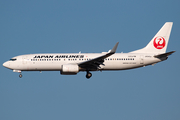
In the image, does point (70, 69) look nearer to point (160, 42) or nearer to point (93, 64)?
point (93, 64)

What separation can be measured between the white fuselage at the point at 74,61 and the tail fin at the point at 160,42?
203 cm

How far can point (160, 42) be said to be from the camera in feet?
151

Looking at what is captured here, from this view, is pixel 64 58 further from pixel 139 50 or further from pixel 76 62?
pixel 139 50

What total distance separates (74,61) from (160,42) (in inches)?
516

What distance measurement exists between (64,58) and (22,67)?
6.08 meters

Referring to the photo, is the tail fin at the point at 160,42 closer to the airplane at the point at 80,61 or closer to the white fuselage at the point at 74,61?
the airplane at the point at 80,61

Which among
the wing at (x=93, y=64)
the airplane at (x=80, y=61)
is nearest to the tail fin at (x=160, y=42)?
the airplane at (x=80, y=61)

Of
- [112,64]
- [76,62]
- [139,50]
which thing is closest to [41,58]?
[76,62]

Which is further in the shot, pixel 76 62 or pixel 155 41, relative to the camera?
pixel 155 41

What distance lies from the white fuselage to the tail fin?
203 cm

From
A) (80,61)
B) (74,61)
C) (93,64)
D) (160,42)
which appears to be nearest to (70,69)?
(74,61)

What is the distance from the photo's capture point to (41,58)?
4362cm

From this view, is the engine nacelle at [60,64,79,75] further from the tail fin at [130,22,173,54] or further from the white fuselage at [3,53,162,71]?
the tail fin at [130,22,173,54]

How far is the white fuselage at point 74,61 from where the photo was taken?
43.2m
